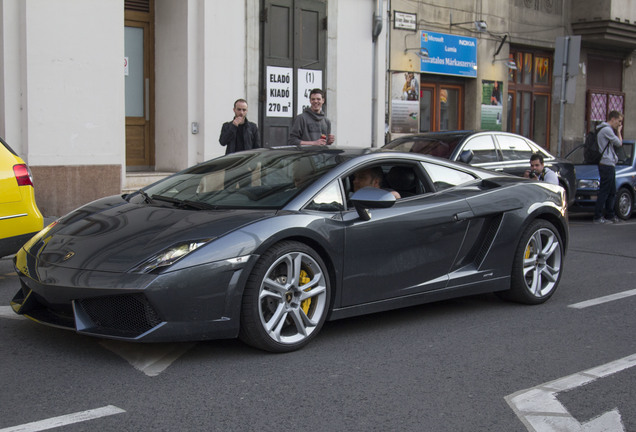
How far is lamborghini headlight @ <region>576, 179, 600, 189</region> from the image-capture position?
47.3 feet

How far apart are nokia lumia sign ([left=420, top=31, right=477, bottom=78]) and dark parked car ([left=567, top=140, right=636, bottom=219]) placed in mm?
5663

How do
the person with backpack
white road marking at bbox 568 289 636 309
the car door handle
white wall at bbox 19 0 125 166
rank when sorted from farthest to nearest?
1. the person with backpack
2. white wall at bbox 19 0 125 166
3. white road marking at bbox 568 289 636 309
4. the car door handle

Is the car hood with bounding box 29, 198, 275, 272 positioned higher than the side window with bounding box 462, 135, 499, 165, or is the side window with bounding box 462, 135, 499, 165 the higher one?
the side window with bounding box 462, 135, 499, 165

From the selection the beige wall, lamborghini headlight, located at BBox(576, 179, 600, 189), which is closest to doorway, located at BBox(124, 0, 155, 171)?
the beige wall

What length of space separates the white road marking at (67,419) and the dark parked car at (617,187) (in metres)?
12.0

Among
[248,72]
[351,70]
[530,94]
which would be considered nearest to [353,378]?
[248,72]

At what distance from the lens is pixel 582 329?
587 centimetres

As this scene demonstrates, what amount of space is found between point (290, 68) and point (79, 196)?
5330 millimetres

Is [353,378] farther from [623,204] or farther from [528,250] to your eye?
[623,204]

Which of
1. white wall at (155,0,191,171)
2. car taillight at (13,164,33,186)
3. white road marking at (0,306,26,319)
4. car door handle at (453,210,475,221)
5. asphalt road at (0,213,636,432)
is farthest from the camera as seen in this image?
white wall at (155,0,191,171)

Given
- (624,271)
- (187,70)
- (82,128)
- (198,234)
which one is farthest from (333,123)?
(198,234)

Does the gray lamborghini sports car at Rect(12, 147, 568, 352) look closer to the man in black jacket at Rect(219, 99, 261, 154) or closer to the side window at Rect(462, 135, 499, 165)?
the man in black jacket at Rect(219, 99, 261, 154)

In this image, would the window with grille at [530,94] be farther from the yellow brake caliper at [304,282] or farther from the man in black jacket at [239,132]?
the yellow brake caliper at [304,282]

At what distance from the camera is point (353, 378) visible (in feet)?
14.9
